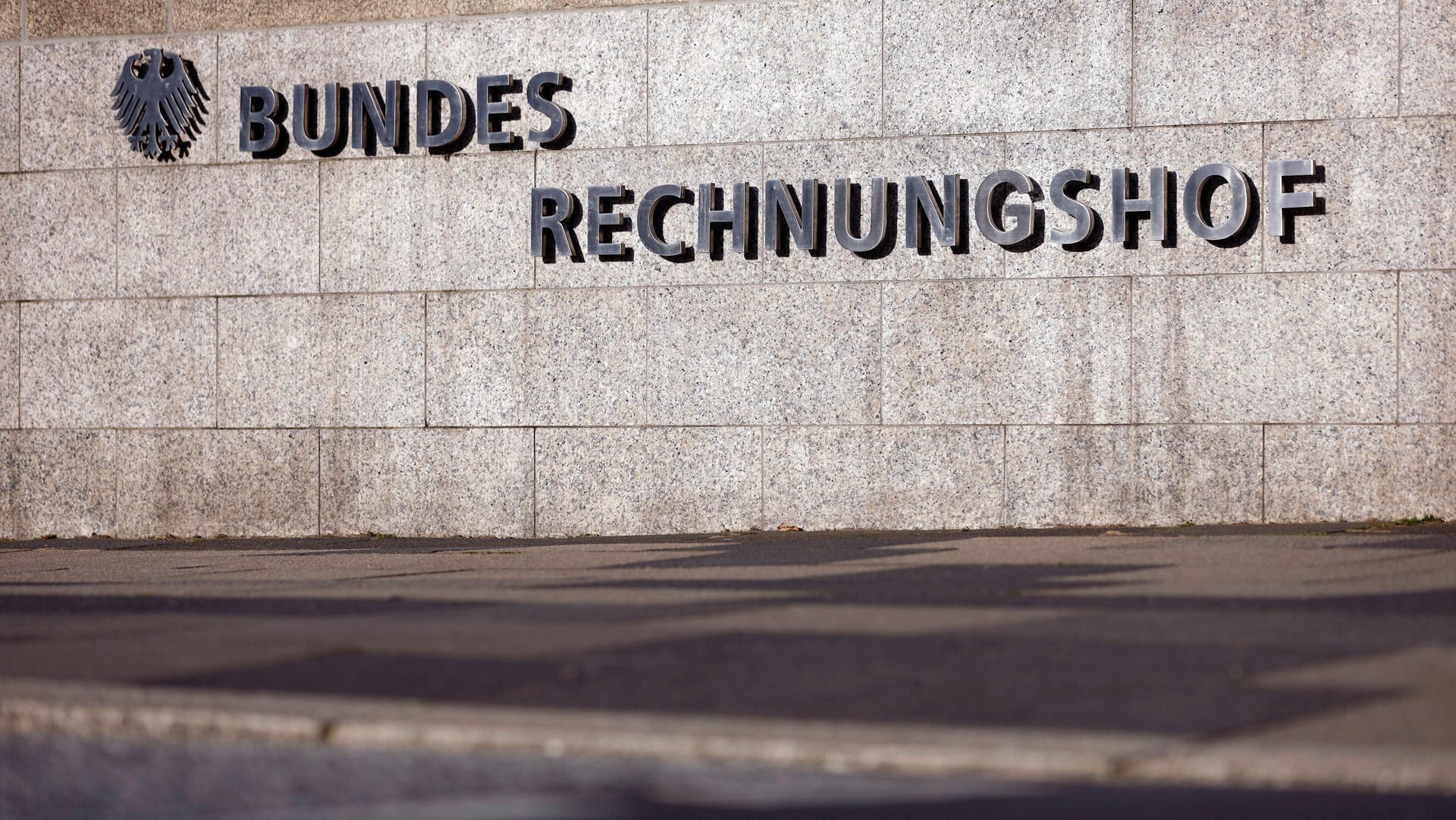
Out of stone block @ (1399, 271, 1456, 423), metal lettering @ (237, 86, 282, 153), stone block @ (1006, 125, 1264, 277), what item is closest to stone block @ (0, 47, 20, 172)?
metal lettering @ (237, 86, 282, 153)

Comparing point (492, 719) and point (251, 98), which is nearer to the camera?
point (492, 719)

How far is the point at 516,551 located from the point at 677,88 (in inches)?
143

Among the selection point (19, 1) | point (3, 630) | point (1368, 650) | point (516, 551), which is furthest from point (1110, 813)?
point (19, 1)

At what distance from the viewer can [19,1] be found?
14078 millimetres

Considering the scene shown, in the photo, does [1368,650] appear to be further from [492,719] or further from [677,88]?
[677,88]

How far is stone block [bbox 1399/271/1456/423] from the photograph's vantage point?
448 inches

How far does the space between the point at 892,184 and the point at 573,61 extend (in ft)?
8.35

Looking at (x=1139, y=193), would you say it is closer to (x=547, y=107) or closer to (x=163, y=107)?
(x=547, y=107)

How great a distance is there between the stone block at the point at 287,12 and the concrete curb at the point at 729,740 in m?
9.10

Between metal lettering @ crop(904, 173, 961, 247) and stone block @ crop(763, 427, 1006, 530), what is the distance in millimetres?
1310

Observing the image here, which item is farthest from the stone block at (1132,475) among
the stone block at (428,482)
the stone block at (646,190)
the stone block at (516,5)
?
the stone block at (516,5)

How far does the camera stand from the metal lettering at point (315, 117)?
43.5ft

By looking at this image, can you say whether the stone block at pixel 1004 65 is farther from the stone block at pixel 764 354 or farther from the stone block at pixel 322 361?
the stone block at pixel 322 361

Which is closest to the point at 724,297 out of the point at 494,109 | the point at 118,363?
the point at 494,109
